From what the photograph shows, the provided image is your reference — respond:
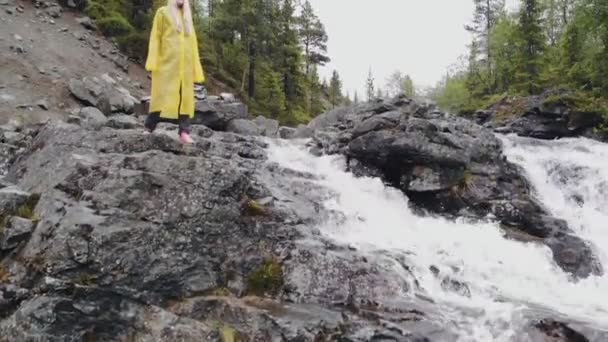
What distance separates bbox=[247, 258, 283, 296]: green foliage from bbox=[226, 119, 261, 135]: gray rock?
13.3 metres

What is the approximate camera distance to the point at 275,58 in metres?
37.2

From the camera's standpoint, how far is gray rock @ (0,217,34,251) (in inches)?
239

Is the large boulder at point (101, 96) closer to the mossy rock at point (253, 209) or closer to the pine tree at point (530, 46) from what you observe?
the mossy rock at point (253, 209)

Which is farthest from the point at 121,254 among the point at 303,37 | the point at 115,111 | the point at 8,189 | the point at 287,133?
the point at 303,37

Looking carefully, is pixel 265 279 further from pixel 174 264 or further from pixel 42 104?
pixel 42 104

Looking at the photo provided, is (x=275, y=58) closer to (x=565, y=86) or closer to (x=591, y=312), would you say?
(x=565, y=86)

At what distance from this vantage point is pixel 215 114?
20.1 metres

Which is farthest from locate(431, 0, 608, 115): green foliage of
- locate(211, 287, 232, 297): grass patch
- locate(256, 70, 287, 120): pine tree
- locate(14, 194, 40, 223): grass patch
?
locate(14, 194, 40, 223): grass patch

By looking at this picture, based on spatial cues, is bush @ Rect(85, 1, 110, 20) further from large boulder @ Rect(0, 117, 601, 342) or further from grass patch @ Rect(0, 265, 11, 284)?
grass patch @ Rect(0, 265, 11, 284)

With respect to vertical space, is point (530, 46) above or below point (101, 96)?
above

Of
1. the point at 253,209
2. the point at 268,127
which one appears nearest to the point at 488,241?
the point at 253,209

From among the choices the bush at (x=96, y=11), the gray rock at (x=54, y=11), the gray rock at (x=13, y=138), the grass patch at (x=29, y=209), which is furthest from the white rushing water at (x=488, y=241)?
the bush at (x=96, y=11)

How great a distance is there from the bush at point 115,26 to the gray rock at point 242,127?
34.5 ft

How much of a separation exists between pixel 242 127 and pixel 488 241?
37.8ft
